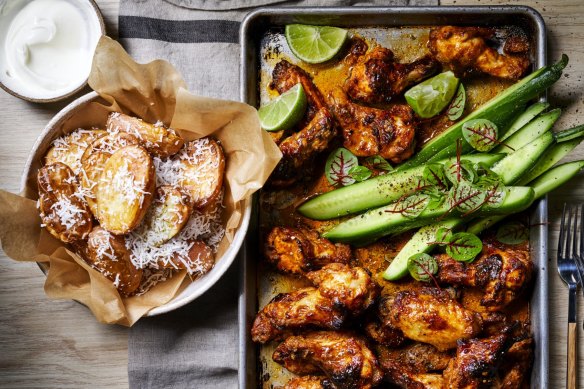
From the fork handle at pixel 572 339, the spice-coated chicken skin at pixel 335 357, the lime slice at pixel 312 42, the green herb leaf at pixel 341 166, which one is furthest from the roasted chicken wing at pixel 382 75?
the fork handle at pixel 572 339

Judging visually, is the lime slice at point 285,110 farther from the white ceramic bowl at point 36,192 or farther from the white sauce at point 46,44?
the white sauce at point 46,44

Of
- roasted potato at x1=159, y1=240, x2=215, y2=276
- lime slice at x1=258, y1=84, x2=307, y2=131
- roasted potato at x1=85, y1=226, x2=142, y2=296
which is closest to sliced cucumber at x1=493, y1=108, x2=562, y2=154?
lime slice at x1=258, y1=84, x2=307, y2=131

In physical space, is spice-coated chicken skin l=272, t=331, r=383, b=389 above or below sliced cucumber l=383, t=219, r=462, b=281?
below

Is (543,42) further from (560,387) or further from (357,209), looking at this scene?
(560,387)

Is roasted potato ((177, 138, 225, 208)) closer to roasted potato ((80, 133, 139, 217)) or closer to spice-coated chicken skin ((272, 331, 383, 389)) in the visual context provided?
roasted potato ((80, 133, 139, 217))

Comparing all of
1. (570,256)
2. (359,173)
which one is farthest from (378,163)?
(570,256)

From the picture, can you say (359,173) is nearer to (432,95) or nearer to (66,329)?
(432,95)

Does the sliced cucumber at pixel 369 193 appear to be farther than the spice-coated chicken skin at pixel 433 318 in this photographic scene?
Yes
